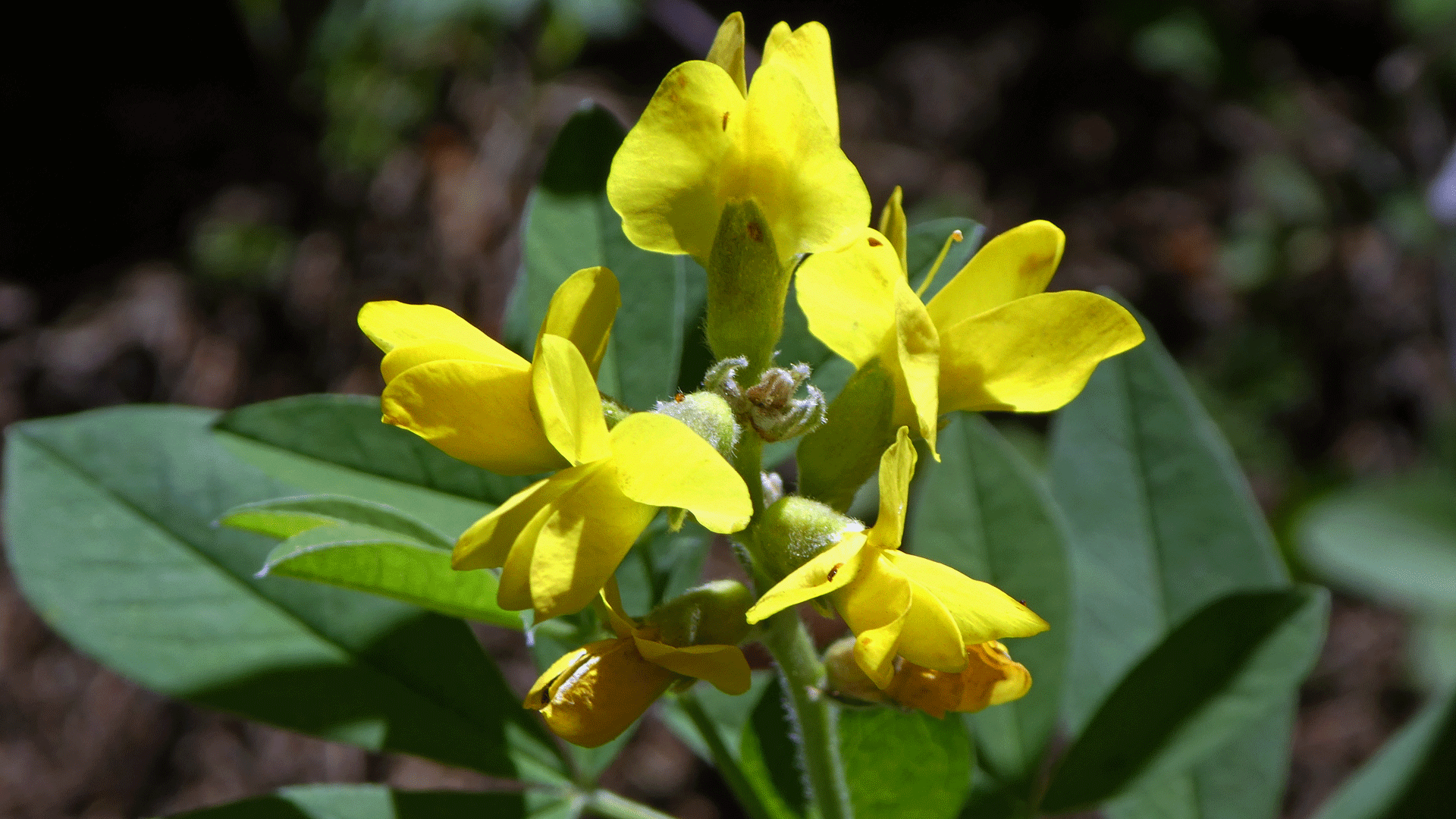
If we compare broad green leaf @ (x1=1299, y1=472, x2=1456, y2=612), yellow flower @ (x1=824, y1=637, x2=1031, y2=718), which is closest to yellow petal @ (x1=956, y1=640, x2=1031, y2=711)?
yellow flower @ (x1=824, y1=637, x2=1031, y2=718)

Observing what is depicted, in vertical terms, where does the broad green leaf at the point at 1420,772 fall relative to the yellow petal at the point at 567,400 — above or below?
below

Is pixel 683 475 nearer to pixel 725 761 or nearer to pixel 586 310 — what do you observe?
pixel 586 310

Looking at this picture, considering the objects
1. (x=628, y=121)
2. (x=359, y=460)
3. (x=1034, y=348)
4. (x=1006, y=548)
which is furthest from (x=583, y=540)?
(x=628, y=121)

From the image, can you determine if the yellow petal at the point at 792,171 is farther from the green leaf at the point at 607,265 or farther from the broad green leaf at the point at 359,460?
the broad green leaf at the point at 359,460

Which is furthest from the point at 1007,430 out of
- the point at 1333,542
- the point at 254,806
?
the point at 254,806

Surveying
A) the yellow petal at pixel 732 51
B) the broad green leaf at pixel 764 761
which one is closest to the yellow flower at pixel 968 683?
the broad green leaf at pixel 764 761

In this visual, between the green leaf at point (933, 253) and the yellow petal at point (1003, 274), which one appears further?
the green leaf at point (933, 253)

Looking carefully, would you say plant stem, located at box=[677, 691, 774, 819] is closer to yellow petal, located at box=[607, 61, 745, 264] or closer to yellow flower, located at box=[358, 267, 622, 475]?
yellow flower, located at box=[358, 267, 622, 475]
